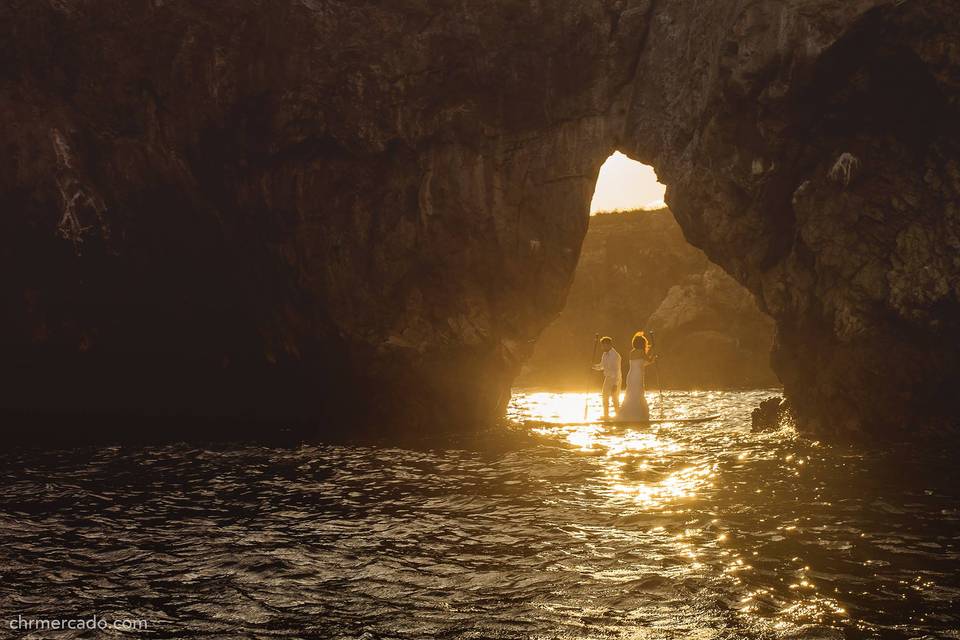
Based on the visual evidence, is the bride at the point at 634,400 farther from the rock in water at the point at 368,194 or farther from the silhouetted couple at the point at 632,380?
the rock in water at the point at 368,194

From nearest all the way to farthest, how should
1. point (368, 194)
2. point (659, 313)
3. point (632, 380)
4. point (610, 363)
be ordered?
1. point (632, 380)
2. point (610, 363)
3. point (368, 194)
4. point (659, 313)

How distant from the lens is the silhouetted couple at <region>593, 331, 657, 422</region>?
23.9 metres

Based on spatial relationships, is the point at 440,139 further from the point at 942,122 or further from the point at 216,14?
the point at 942,122

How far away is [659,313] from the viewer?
6169cm

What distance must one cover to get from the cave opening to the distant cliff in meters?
0.08

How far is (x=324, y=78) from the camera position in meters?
27.1

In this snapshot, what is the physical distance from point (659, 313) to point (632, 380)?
124 ft

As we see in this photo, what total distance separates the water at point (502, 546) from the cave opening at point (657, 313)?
3871cm

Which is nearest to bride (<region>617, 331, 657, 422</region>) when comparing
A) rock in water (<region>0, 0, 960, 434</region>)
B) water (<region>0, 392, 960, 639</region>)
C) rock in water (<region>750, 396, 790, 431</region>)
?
rock in water (<region>750, 396, 790, 431</region>)

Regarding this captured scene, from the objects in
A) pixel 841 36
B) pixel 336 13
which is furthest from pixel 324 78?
pixel 841 36

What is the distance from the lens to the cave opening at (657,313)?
56.7m

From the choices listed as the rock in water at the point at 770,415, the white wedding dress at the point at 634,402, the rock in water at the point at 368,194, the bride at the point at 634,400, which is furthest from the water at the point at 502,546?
the rock in water at the point at 368,194

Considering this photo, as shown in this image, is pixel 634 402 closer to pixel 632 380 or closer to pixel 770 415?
pixel 632 380

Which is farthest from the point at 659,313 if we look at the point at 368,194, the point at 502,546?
the point at 502,546
